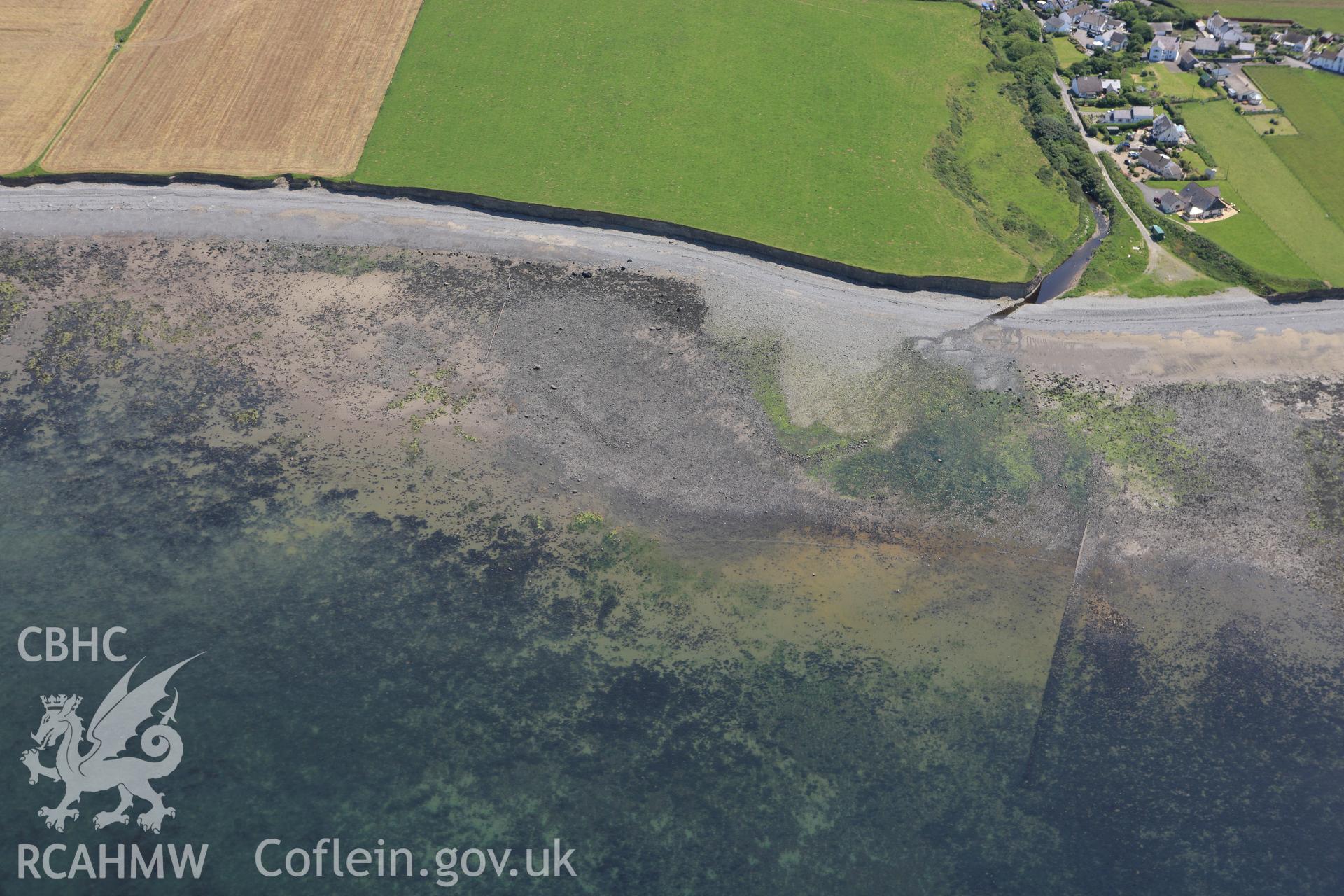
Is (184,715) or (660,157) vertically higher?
(660,157)

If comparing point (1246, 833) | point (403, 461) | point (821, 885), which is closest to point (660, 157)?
point (403, 461)

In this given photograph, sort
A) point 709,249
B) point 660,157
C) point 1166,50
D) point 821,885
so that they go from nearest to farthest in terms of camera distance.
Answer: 1. point 821,885
2. point 709,249
3. point 660,157
4. point 1166,50

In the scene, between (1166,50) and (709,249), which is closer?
(709,249)

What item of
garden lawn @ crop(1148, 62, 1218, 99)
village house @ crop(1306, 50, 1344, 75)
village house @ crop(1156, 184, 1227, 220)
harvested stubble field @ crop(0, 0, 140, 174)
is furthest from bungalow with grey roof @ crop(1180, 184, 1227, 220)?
harvested stubble field @ crop(0, 0, 140, 174)

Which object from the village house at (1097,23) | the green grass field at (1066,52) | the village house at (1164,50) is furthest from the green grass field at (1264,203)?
the village house at (1097,23)

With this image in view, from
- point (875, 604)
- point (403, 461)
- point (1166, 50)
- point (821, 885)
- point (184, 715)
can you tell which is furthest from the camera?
point (1166, 50)

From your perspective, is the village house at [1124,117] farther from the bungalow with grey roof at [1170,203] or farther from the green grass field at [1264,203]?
the bungalow with grey roof at [1170,203]

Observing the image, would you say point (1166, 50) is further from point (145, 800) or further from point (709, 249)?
point (145, 800)
